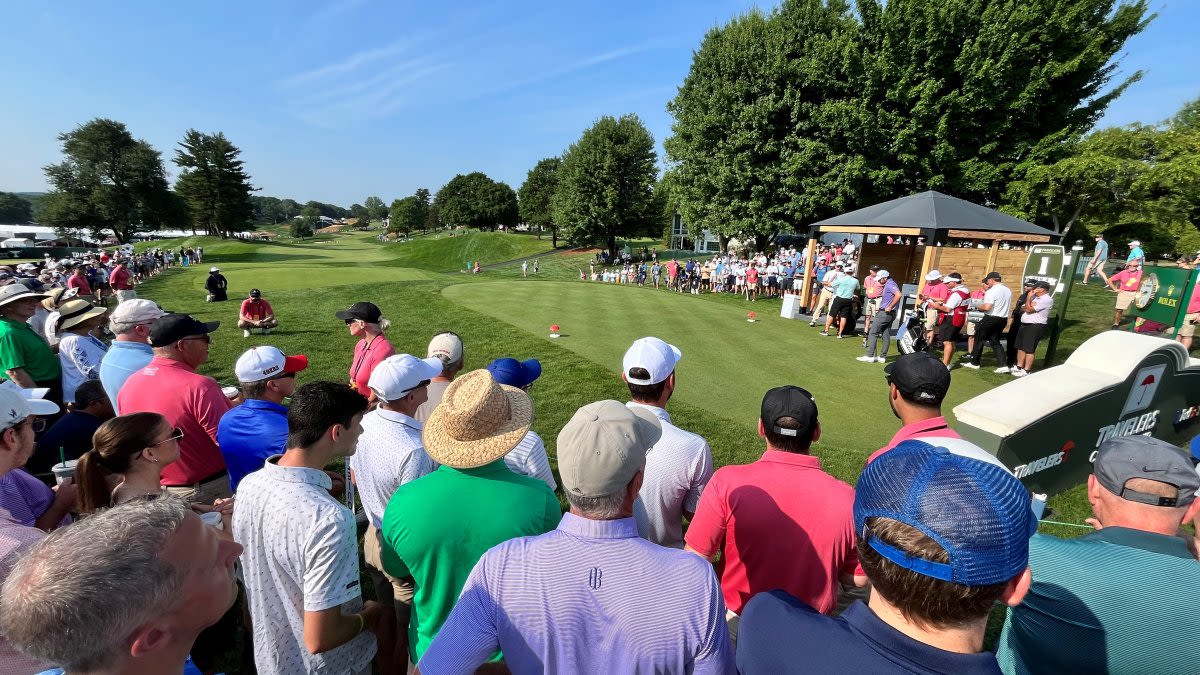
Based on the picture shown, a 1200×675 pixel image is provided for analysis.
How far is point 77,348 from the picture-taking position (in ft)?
19.2

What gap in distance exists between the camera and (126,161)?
51.6m

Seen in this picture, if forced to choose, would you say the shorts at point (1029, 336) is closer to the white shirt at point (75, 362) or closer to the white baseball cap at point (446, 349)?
the white baseball cap at point (446, 349)

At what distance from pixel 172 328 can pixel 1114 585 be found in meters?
5.90

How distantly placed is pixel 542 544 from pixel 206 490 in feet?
12.2

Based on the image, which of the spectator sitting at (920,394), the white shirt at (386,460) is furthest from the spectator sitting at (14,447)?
the spectator sitting at (920,394)

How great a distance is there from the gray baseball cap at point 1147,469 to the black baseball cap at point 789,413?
4.10ft

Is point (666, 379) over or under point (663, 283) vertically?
over

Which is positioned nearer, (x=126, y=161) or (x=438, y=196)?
(x=126, y=161)

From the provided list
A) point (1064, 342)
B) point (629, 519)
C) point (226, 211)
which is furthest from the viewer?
point (226, 211)

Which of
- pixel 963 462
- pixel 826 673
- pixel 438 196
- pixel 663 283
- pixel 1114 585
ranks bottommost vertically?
pixel 663 283

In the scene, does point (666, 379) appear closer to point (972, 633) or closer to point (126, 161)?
point (972, 633)

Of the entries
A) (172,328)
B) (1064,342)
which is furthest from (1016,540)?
(1064,342)

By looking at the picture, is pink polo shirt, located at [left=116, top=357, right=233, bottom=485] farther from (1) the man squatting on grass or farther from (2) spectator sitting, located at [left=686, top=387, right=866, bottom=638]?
(2) spectator sitting, located at [left=686, top=387, right=866, bottom=638]

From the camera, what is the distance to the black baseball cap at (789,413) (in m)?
2.61
